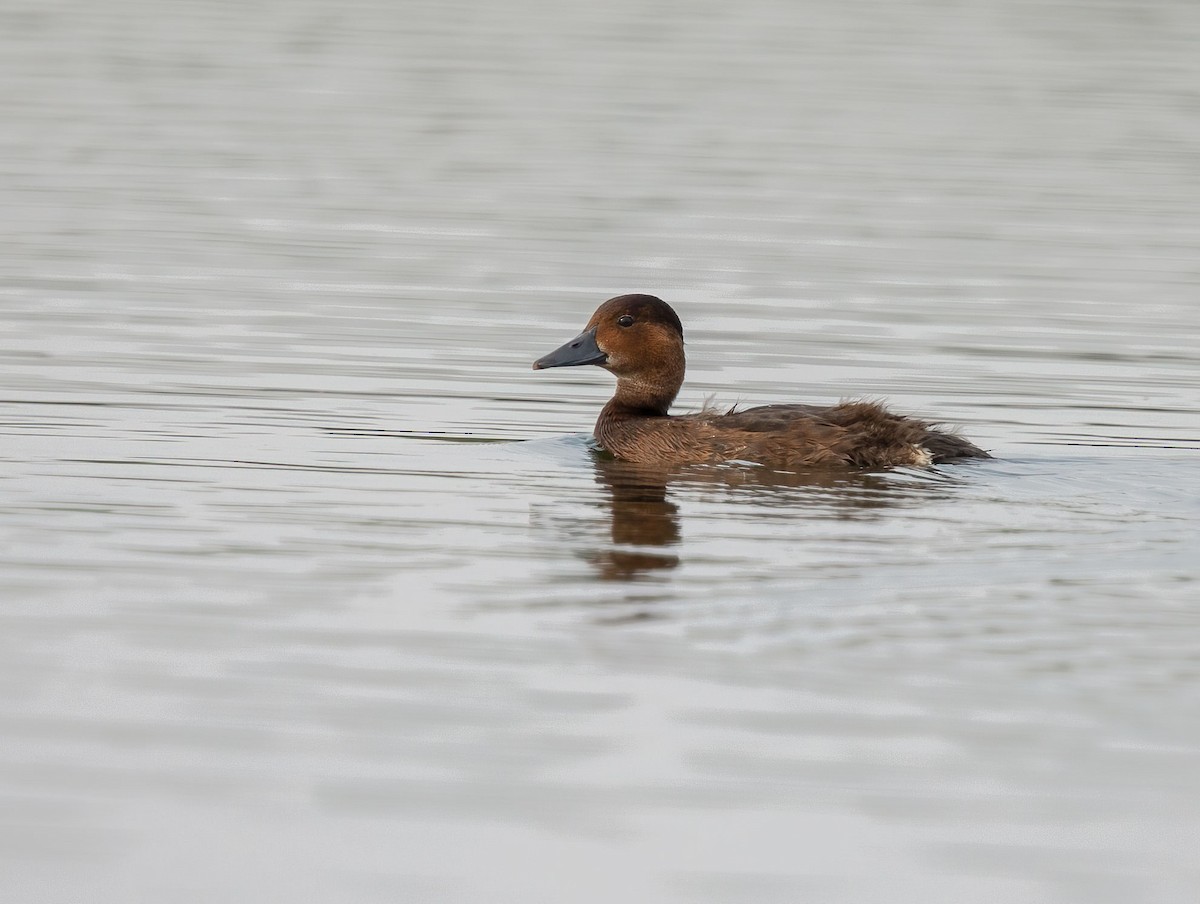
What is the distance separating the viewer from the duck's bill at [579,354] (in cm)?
1150

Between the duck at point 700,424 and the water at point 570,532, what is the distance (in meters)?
0.26

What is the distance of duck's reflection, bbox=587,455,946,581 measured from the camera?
8.54m

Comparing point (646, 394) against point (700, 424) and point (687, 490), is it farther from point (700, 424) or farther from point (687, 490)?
point (687, 490)

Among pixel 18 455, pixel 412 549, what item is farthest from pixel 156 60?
pixel 412 549

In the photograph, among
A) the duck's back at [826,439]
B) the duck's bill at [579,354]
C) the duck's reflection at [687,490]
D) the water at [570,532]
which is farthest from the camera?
the duck's bill at [579,354]

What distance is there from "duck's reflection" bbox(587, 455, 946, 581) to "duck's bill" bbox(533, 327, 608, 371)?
76 cm

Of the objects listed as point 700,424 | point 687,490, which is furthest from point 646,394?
point 687,490

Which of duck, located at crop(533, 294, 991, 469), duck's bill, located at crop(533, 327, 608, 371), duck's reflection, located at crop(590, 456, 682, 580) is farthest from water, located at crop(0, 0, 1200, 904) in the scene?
duck's bill, located at crop(533, 327, 608, 371)

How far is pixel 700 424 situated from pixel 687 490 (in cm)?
84

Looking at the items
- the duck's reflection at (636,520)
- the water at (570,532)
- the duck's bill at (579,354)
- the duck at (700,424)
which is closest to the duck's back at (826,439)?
the duck at (700,424)

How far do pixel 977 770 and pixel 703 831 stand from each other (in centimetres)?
87

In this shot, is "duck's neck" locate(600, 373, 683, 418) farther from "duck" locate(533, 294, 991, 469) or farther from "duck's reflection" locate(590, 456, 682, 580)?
"duck's reflection" locate(590, 456, 682, 580)

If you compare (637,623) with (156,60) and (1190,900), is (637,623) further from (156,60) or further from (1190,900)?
(156,60)

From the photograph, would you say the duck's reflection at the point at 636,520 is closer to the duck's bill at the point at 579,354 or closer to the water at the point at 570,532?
the water at the point at 570,532
